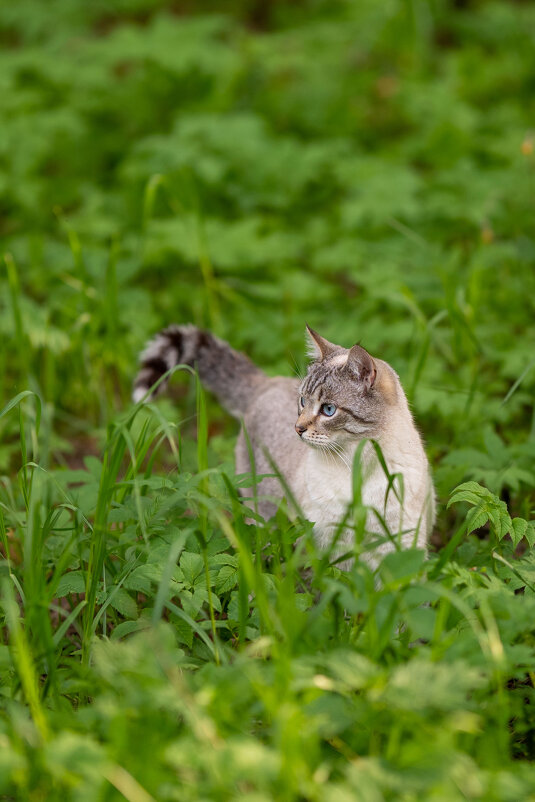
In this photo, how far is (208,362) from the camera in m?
4.30

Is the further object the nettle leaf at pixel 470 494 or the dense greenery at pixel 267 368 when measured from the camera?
the nettle leaf at pixel 470 494

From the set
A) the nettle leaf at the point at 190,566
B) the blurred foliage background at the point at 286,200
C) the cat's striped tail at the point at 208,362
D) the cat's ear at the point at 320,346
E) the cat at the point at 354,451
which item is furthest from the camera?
the blurred foliage background at the point at 286,200

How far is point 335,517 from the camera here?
3.33 m

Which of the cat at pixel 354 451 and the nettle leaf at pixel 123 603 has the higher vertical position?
the cat at pixel 354 451

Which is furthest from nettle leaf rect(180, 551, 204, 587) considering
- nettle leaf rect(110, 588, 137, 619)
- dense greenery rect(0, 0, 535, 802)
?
nettle leaf rect(110, 588, 137, 619)

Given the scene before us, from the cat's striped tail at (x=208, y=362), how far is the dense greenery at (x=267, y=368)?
0.28 m

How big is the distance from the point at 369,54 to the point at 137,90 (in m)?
2.58

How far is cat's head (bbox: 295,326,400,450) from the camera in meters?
Result: 3.34

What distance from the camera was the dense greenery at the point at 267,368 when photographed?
2.29 m

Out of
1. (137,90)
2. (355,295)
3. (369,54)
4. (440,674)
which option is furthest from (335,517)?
(369,54)

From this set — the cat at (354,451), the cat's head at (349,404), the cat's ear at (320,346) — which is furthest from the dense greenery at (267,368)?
the cat's ear at (320,346)

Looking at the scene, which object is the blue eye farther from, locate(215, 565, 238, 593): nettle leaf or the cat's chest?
locate(215, 565, 238, 593): nettle leaf

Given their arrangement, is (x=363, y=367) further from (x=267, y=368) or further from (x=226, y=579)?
(x=267, y=368)

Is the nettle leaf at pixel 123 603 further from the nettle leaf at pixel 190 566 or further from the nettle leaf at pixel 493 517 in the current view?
Result: the nettle leaf at pixel 493 517
